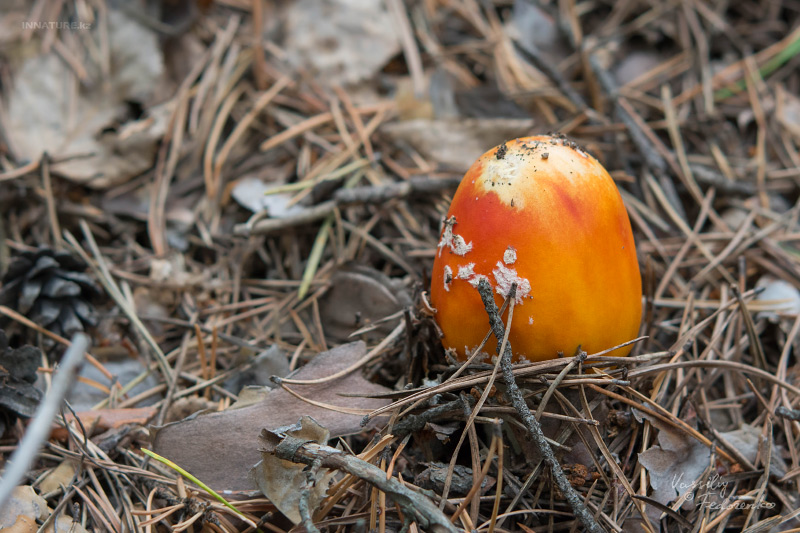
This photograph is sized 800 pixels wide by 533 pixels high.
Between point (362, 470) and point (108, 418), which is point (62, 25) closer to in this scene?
point (108, 418)

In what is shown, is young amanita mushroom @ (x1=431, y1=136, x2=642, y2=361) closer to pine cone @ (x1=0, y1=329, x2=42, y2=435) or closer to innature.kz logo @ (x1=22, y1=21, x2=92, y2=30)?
pine cone @ (x1=0, y1=329, x2=42, y2=435)

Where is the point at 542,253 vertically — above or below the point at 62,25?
below

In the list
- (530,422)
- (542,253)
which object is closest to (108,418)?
(530,422)

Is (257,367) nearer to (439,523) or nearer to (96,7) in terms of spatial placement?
(439,523)

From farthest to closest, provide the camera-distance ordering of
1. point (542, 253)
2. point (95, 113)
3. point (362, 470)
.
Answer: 1. point (95, 113)
2. point (542, 253)
3. point (362, 470)

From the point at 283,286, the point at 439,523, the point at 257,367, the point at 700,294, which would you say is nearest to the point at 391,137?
the point at 283,286

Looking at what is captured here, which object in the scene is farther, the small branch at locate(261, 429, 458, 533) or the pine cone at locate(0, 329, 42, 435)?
the pine cone at locate(0, 329, 42, 435)

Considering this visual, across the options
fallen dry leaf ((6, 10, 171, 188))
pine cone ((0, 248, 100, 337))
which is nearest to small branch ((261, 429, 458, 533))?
pine cone ((0, 248, 100, 337))
